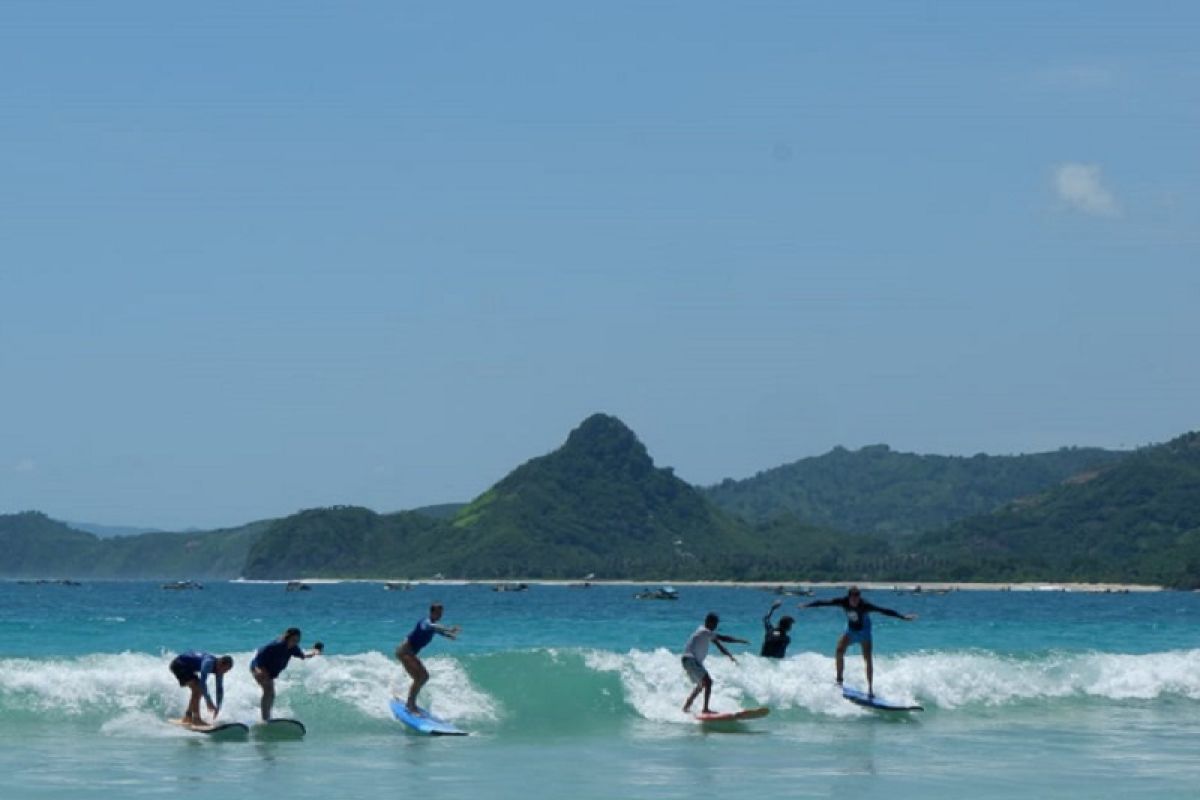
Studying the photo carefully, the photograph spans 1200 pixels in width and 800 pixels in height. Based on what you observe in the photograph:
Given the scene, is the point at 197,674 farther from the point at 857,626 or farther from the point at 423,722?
the point at 857,626

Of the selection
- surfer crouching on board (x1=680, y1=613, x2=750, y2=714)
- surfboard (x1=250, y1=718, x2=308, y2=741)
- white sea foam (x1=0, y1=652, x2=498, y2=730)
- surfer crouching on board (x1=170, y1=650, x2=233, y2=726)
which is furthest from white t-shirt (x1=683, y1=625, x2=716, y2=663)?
surfer crouching on board (x1=170, y1=650, x2=233, y2=726)

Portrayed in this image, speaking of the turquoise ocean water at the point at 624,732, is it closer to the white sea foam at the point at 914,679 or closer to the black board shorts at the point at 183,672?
the white sea foam at the point at 914,679

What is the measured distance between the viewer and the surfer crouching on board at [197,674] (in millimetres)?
31812

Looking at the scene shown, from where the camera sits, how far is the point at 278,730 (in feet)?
106

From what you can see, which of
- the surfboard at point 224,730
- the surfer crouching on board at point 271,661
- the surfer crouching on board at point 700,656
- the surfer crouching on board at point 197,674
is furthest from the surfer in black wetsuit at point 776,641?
the surfer crouching on board at point 197,674

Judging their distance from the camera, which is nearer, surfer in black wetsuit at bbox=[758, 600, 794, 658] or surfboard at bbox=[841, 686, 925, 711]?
surfboard at bbox=[841, 686, 925, 711]

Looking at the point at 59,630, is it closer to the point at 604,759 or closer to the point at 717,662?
the point at 717,662

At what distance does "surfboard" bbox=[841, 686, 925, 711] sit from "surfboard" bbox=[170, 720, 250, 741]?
12.5 meters

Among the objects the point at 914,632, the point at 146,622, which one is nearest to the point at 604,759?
the point at 914,632

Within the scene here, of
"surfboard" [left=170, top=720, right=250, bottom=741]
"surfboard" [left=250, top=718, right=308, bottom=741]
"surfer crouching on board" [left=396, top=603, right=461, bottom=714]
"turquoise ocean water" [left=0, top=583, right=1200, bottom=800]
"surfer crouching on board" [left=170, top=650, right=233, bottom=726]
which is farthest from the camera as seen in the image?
"surfer crouching on board" [left=396, top=603, right=461, bottom=714]

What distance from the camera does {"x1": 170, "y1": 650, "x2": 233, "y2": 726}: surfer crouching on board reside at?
104 ft

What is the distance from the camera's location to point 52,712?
35.1 m

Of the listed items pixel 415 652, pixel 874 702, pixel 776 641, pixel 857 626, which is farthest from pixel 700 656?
pixel 415 652

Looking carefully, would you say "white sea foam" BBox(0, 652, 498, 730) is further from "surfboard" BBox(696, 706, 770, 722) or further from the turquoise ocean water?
"surfboard" BBox(696, 706, 770, 722)
